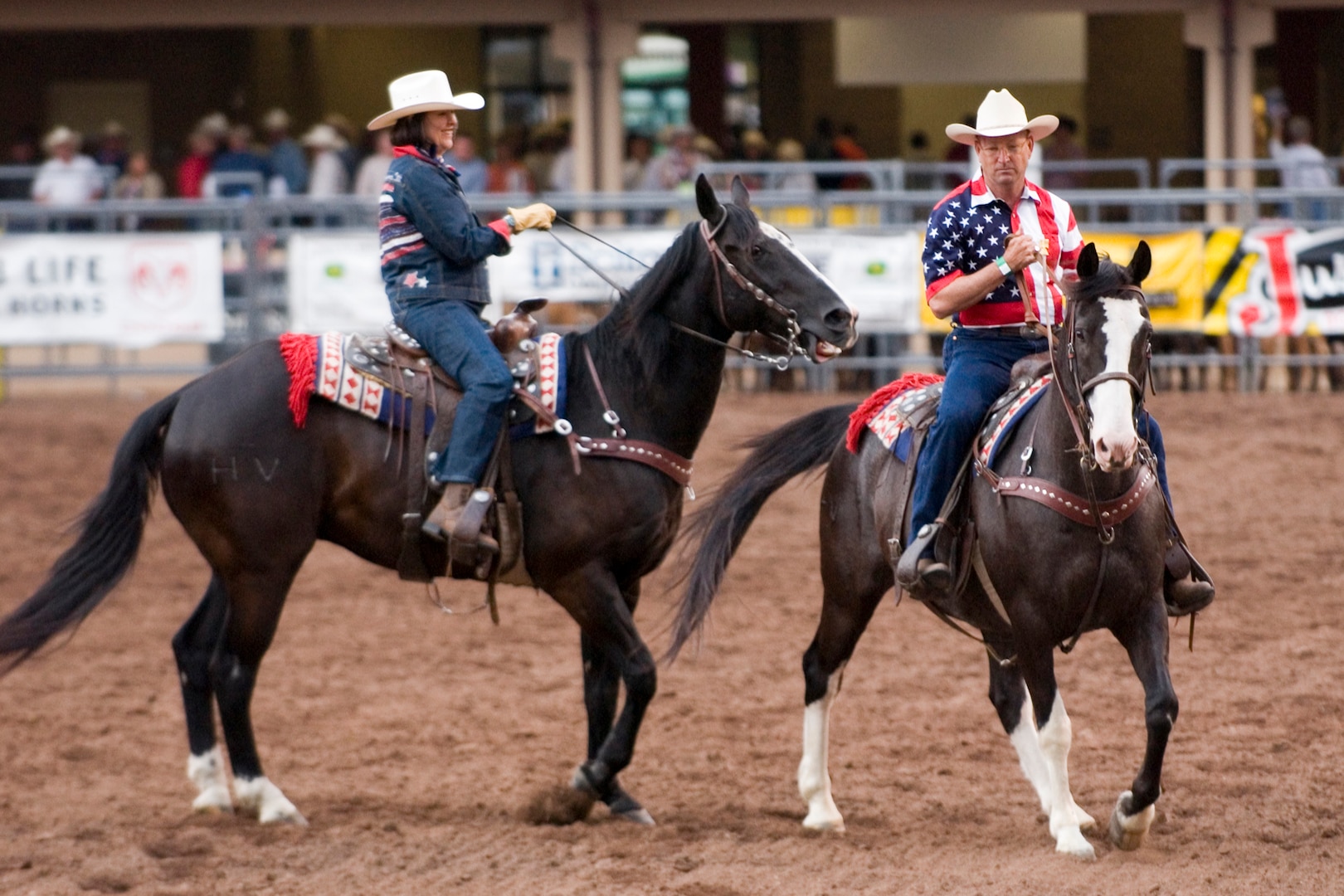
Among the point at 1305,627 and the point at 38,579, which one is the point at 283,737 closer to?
the point at 38,579

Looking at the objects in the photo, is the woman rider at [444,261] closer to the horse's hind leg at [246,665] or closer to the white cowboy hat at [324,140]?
the horse's hind leg at [246,665]

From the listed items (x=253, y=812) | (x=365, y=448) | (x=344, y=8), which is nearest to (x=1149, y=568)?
(x=365, y=448)

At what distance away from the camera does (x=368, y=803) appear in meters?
6.73

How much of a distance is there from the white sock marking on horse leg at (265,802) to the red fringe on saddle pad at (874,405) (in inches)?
95.8

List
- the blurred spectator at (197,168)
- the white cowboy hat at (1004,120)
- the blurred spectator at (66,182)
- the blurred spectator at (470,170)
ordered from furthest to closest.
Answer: the blurred spectator at (197,168), the blurred spectator at (66,182), the blurred spectator at (470,170), the white cowboy hat at (1004,120)

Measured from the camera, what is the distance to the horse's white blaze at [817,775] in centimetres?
614

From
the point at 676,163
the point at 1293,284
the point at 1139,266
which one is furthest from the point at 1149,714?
the point at 676,163

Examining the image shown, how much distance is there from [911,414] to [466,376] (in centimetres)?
159

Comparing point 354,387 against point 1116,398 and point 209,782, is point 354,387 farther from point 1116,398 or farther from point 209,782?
point 1116,398

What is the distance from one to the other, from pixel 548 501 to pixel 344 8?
40.5 ft

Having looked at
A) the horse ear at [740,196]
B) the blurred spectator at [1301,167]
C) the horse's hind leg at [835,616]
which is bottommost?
the horse's hind leg at [835,616]

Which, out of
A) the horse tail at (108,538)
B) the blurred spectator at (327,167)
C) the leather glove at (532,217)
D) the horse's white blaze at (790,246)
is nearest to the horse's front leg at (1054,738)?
the horse's white blaze at (790,246)

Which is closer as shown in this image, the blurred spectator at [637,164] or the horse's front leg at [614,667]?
the horse's front leg at [614,667]

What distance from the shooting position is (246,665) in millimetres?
6574
